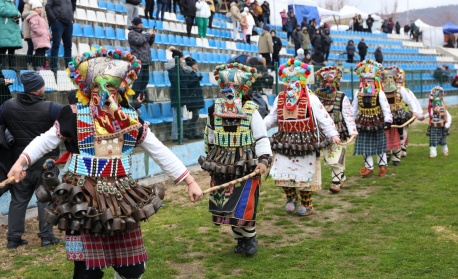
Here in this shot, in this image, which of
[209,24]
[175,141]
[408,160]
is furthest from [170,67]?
[209,24]

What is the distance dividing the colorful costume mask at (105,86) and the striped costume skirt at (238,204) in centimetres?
235

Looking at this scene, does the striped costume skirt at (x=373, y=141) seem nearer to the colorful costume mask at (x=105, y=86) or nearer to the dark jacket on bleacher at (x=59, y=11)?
the dark jacket on bleacher at (x=59, y=11)

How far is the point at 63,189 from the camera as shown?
16.2 ft

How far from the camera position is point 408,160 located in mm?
14945

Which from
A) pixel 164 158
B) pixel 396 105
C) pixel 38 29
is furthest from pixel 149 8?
pixel 164 158

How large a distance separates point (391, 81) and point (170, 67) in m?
4.43

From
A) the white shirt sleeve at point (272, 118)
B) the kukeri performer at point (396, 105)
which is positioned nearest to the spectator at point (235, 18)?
the kukeri performer at point (396, 105)

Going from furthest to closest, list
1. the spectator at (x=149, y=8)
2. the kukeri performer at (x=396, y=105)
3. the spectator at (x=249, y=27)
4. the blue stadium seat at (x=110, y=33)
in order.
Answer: the spectator at (x=249, y=27) → the spectator at (x=149, y=8) → the blue stadium seat at (x=110, y=33) → the kukeri performer at (x=396, y=105)

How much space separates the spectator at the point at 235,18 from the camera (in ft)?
80.0

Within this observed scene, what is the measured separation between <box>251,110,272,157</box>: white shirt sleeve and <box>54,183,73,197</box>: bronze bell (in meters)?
2.73

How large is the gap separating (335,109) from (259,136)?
13.4 feet

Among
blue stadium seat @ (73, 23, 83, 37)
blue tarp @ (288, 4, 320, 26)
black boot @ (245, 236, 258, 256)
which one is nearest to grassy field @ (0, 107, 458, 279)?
black boot @ (245, 236, 258, 256)

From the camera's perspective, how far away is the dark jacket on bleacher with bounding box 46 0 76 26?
1262cm

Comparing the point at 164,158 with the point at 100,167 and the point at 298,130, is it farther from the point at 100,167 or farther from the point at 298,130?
the point at 298,130
